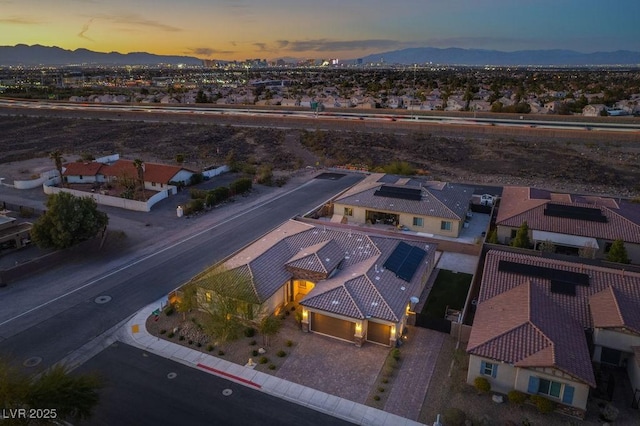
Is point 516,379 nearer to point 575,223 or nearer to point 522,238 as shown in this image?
point 522,238

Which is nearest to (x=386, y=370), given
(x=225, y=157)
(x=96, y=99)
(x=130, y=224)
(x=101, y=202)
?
(x=130, y=224)

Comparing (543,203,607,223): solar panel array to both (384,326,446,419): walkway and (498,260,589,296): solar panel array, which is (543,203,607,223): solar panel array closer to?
(498,260,589,296): solar panel array

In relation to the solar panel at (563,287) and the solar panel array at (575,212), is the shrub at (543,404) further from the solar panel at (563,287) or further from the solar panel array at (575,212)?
the solar panel array at (575,212)

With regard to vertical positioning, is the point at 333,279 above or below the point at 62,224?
below

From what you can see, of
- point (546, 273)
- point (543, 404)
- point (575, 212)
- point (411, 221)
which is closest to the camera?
point (543, 404)

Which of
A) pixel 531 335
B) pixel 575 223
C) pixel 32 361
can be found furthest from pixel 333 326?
pixel 575 223

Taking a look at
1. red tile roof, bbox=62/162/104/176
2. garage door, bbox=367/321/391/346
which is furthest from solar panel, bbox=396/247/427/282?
red tile roof, bbox=62/162/104/176

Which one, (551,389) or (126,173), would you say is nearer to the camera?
(551,389)
